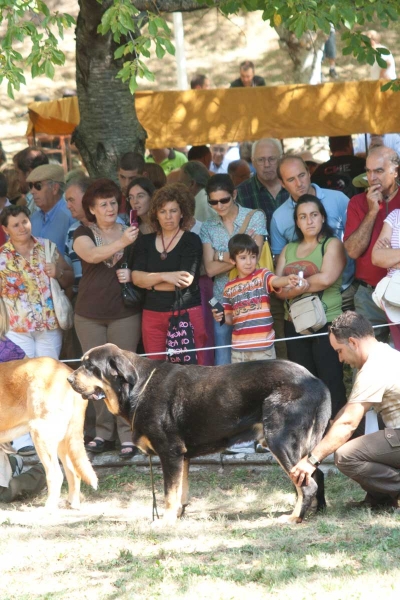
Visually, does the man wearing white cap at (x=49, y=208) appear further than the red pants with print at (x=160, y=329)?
Yes

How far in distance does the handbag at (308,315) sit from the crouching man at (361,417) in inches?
48.6

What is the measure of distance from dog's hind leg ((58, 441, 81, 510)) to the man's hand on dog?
185 centimetres

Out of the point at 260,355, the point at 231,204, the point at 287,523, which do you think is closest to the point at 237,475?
the point at 260,355

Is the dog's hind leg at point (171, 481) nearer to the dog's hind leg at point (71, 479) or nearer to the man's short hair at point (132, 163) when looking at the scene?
the dog's hind leg at point (71, 479)

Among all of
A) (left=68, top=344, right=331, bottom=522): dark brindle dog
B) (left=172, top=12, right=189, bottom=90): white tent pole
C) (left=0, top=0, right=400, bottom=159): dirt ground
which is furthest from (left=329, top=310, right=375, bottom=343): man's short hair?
(left=0, top=0, right=400, bottom=159): dirt ground

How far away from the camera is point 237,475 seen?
7672mm

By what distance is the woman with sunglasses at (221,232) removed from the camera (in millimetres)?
7895

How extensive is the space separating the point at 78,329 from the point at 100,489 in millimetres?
1380

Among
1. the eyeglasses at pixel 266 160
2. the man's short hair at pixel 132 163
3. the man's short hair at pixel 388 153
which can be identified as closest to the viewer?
the man's short hair at pixel 388 153

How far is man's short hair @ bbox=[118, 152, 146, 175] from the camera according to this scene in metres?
9.11

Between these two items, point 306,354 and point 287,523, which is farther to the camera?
point 306,354

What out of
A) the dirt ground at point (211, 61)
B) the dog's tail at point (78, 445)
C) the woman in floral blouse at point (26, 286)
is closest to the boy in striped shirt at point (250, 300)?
the dog's tail at point (78, 445)

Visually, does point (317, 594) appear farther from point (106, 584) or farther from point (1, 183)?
point (1, 183)

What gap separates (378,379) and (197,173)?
16.1 ft
